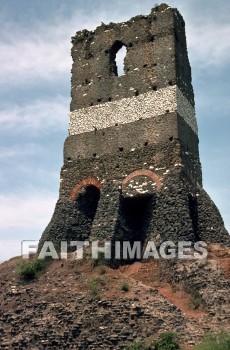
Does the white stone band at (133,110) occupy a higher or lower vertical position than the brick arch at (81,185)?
higher

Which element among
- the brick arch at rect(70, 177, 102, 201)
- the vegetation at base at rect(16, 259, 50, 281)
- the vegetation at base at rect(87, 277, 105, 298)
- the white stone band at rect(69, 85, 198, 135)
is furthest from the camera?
the brick arch at rect(70, 177, 102, 201)

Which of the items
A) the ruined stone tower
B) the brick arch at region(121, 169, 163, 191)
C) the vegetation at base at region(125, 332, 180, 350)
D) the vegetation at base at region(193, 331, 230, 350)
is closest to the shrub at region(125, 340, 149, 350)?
the vegetation at base at region(125, 332, 180, 350)

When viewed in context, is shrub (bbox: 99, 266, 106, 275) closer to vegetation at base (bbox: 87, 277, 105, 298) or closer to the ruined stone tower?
vegetation at base (bbox: 87, 277, 105, 298)

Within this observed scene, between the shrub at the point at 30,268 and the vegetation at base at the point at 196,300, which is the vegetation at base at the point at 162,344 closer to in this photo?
the vegetation at base at the point at 196,300

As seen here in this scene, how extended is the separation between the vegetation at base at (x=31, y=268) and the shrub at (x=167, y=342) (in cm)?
536

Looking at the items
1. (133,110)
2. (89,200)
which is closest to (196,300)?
(89,200)

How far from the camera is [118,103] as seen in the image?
20.9 meters

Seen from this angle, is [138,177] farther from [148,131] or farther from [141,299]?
[141,299]

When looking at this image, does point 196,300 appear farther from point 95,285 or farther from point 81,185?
point 81,185

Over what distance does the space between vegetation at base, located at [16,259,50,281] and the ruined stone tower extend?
5.49 feet

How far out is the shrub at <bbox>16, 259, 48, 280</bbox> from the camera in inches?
670

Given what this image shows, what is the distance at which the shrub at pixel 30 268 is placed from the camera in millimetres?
17016

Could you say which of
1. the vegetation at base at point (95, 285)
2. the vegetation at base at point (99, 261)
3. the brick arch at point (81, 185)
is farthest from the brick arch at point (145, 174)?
the vegetation at base at point (95, 285)

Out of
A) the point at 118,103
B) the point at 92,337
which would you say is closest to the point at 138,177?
the point at 118,103
